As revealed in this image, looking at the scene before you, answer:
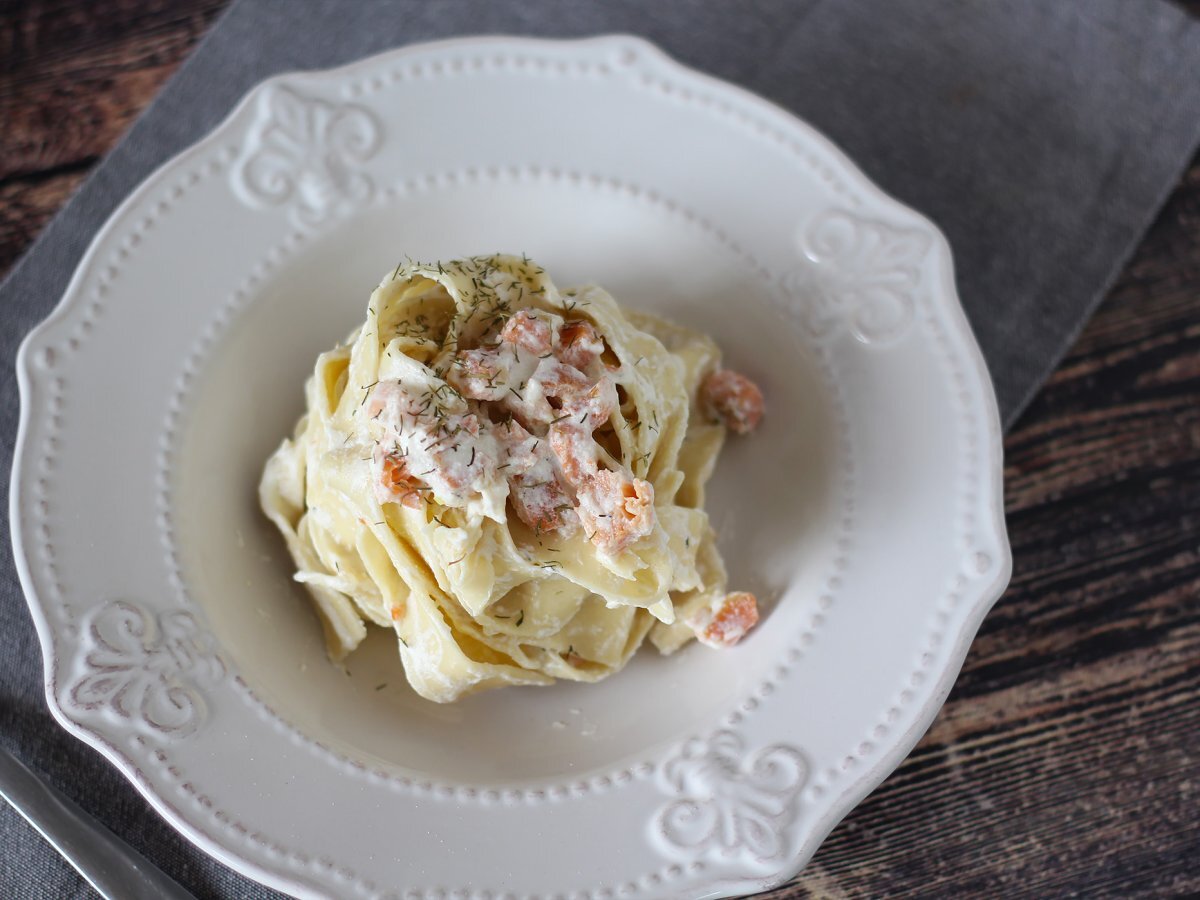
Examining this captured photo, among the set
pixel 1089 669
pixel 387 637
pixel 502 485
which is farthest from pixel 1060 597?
pixel 387 637

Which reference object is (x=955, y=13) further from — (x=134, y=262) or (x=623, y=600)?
(x=134, y=262)

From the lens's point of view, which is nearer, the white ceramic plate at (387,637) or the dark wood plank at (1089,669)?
the white ceramic plate at (387,637)

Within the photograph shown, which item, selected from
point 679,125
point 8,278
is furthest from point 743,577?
point 8,278

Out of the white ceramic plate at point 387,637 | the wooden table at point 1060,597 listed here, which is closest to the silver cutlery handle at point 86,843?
the white ceramic plate at point 387,637

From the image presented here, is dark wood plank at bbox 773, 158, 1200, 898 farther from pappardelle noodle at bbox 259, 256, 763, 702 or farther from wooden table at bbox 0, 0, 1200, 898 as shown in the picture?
pappardelle noodle at bbox 259, 256, 763, 702

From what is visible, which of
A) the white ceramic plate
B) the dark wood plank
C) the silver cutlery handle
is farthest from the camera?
the dark wood plank

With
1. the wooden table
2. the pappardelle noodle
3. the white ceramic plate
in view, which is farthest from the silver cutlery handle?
the wooden table

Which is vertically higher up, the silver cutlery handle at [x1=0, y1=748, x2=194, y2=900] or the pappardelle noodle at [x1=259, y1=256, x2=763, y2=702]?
the pappardelle noodle at [x1=259, y1=256, x2=763, y2=702]

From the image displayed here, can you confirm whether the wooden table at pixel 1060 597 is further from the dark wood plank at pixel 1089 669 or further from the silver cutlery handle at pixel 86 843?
the silver cutlery handle at pixel 86 843
